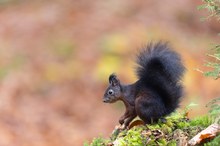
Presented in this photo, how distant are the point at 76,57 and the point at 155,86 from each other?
7697mm

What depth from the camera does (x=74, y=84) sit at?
42.2ft

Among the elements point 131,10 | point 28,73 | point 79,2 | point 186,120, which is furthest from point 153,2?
point 186,120

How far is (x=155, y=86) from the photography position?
5.67 metres

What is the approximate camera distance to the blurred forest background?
39.7 ft

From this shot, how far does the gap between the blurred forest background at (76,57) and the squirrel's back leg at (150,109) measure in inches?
232

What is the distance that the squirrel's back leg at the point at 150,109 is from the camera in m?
5.50

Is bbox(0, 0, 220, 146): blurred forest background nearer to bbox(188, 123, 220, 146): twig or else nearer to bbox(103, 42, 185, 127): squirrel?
bbox(103, 42, 185, 127): squirrel

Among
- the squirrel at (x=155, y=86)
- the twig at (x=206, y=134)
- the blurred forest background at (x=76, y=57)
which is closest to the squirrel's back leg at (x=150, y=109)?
the squirrel at (x=155, y=86)

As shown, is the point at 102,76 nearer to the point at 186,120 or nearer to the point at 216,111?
the point at 186,120

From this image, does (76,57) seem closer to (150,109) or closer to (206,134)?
(150,109)

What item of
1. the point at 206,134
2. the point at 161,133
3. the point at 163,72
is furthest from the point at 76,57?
the point at 206,134

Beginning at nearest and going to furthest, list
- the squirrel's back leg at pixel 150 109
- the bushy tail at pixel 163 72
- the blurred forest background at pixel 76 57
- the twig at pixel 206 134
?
the twig at pixel 206 134, the squirrel's back leg at pixel 150 109, the bushy tail at pixel 163 72, the blurred forest background at pixel 76 57

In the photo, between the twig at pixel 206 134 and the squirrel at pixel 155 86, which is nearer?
the twig at pixel 206 134

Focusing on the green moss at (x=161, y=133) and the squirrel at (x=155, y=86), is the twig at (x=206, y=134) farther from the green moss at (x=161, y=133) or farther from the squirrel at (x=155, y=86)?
the squirrel at (x=155, y=86)
